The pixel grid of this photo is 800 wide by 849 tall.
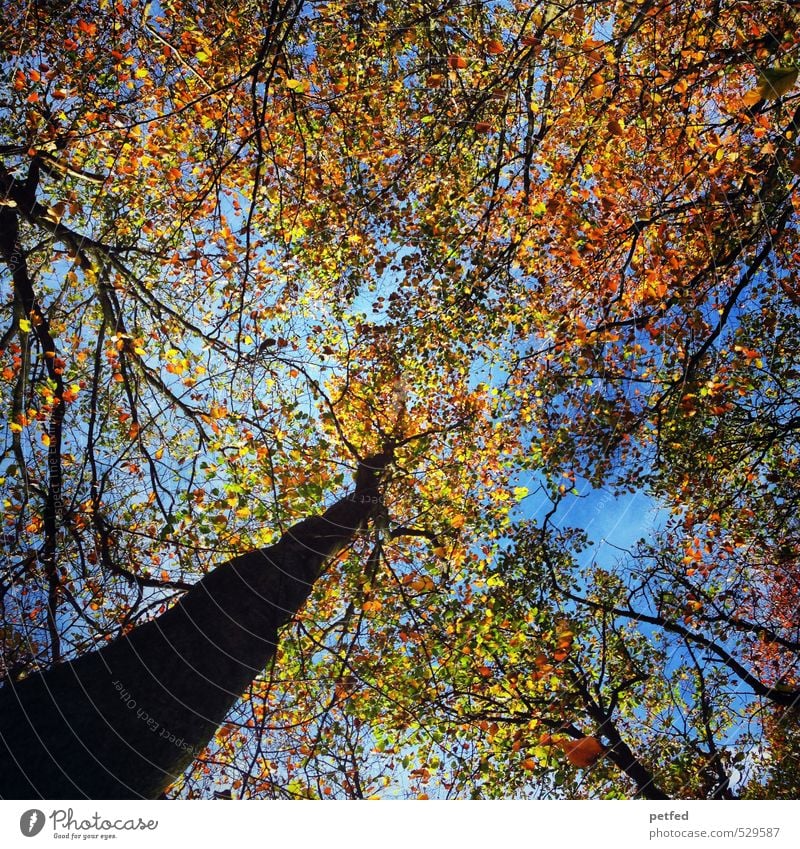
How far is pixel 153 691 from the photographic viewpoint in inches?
176

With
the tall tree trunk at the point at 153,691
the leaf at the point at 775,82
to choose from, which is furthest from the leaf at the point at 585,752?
the leaf at the point at 775,82

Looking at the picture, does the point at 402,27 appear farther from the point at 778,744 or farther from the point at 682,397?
the point at 778,744

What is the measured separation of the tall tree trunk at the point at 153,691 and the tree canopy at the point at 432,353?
0.97 feet

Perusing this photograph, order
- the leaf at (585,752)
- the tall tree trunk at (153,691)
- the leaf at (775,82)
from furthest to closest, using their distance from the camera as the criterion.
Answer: the leaf at (775,82) < the leaf at (585,752) < the tall tree trunk at (153,691)

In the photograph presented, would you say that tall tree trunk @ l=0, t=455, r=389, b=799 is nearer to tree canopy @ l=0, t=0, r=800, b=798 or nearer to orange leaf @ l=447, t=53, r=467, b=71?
tree canopy @ l=0, t=0, r=800, b=798

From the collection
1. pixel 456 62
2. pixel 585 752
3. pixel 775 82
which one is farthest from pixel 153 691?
pixel 775 82

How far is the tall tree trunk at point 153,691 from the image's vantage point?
13.4ft

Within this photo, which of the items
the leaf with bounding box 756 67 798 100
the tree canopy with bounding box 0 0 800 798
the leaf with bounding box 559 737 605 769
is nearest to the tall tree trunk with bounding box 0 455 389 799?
the tree canopy with bounding box 0 0 800 798

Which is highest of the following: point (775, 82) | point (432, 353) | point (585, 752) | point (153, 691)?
point (775, 82)

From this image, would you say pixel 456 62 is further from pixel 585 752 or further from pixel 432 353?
pixel 585 752

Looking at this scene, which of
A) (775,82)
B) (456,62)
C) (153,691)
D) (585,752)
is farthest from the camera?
(456,62)

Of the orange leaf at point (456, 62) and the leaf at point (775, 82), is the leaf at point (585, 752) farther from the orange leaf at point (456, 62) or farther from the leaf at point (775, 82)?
the orange leaf at point (456, 62)

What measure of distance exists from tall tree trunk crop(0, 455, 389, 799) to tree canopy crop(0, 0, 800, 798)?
0.97ft

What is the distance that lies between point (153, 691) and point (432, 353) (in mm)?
4676
